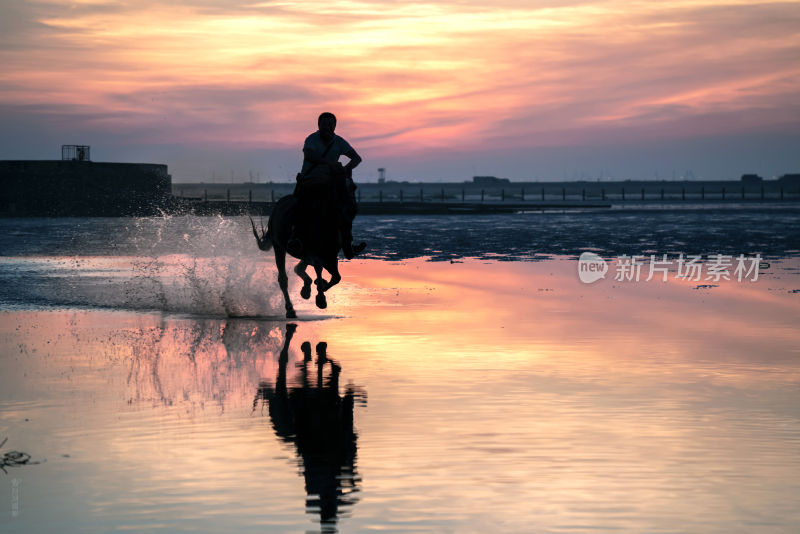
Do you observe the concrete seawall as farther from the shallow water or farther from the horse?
the horse

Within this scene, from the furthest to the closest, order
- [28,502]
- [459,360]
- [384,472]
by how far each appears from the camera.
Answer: [459,360] < [384,472] < [28,502]

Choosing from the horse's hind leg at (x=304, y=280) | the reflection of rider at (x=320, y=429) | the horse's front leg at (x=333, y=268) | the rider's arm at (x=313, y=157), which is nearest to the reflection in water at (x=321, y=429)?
the reflection of rider at (x=320, y=429)

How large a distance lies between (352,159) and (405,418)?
282 inches

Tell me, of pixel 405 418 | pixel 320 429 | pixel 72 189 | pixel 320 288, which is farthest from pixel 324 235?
pixel 72 189

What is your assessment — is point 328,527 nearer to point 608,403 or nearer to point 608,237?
point 608,403

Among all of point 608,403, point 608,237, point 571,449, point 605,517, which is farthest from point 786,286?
point 608,237

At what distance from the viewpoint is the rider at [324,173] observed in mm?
14148

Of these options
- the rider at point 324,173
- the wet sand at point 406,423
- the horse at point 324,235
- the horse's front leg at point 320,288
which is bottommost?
the wet sand at point 406,423

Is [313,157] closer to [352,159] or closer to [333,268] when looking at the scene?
[352,159]

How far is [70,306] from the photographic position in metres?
16.3

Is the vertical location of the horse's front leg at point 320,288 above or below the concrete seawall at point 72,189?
below

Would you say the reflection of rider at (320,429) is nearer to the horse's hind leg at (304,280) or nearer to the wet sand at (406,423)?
the wet sand at (406,423)

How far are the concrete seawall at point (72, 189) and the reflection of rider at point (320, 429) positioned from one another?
232 feet

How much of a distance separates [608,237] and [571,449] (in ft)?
112
